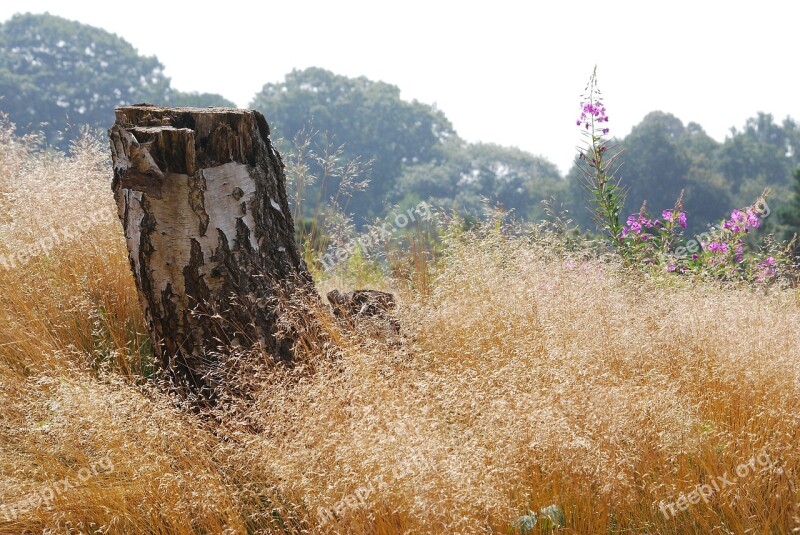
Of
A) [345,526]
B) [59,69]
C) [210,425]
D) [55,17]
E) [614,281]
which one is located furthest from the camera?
[55,17]

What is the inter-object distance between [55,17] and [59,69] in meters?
4.65

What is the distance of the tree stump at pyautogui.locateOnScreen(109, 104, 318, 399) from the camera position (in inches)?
128

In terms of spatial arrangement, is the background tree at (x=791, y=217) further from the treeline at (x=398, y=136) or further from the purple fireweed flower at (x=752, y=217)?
the purple fireweed flower at (x=752, y=217)

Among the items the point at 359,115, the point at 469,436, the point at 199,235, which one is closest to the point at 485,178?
the point at 359,115

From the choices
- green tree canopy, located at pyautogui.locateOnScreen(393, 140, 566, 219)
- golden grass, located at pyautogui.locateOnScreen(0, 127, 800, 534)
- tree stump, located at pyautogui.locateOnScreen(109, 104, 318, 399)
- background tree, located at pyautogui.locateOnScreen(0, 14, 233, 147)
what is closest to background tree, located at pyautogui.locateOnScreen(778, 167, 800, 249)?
golden grass, located at pyautogui.locateOnScreen(0, 127, 800, 534)

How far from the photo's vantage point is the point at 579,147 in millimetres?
5129

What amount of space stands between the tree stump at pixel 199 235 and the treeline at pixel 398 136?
24.8m

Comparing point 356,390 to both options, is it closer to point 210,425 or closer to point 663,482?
point 210,425

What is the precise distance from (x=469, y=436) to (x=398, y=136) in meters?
43.4

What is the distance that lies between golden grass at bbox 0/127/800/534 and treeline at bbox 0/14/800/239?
82.9 ft

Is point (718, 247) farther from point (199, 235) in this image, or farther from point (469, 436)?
point (199, 235)

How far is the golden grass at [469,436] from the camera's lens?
229cm

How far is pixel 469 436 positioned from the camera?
251cm

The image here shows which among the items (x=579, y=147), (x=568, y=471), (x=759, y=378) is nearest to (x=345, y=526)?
(x=568, y=471)
